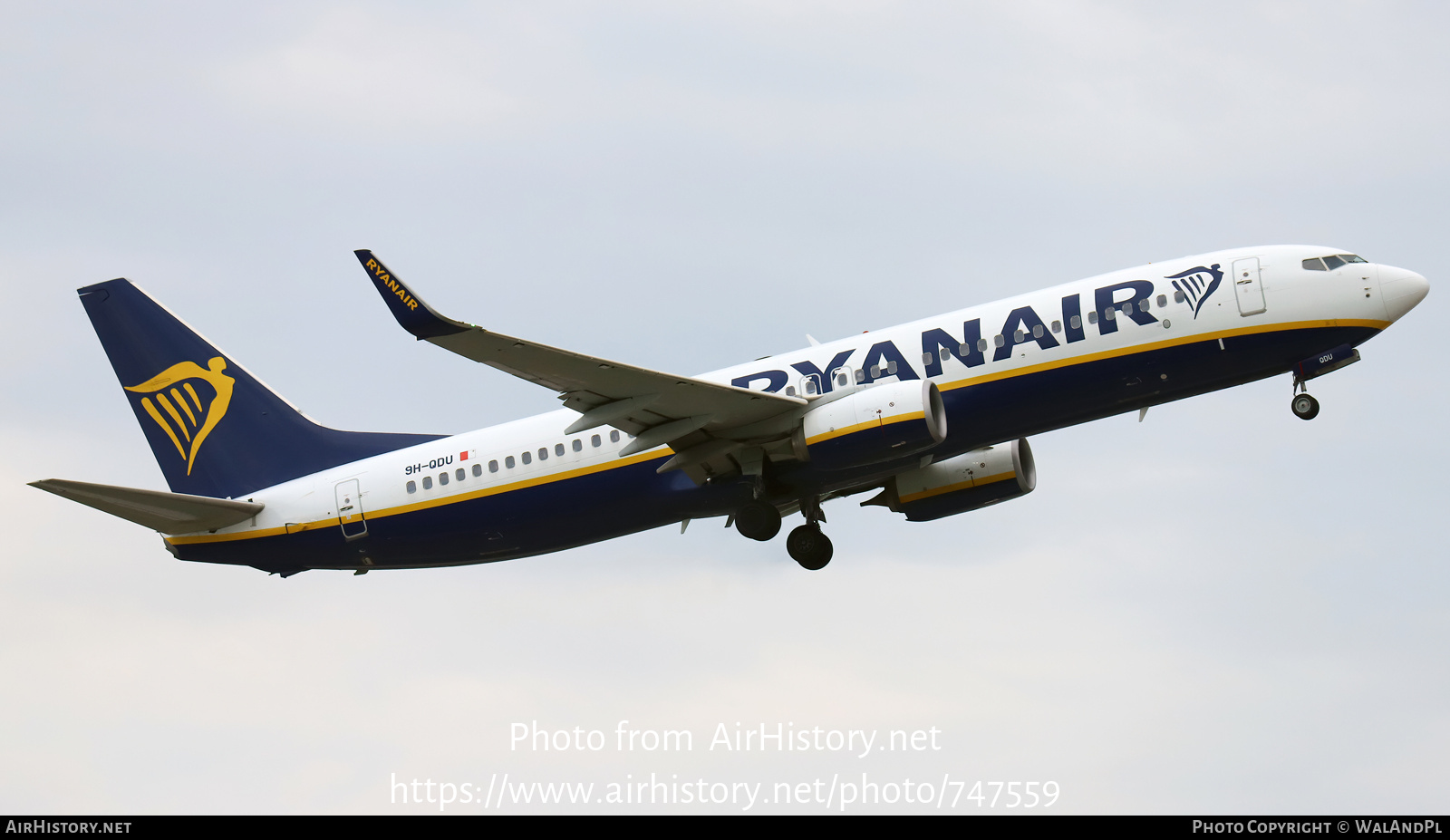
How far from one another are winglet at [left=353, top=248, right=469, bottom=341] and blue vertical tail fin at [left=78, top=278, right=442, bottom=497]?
10.9 metres

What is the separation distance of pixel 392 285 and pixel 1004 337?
42.9 ft

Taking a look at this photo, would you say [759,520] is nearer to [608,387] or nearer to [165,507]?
[608,387]

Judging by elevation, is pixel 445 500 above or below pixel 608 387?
below

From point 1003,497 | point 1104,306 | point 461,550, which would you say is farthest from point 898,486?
point 461,550

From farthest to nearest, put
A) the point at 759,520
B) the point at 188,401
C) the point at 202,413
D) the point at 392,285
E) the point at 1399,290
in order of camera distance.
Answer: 1. the point at 188,401
2. the point at 202,413
3. the point at 759,520
4. the point at 1399,290
5. the point at 392,285

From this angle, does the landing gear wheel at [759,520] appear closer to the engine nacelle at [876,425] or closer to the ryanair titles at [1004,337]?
the engine nacelle at [876,425]

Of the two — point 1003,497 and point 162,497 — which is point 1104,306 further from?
point 162,497

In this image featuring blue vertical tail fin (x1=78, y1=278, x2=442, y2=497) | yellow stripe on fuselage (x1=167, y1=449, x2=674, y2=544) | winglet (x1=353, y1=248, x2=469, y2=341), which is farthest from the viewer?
blue vertical tail fin (x1=78, y1=278, x2=442, y2=497)

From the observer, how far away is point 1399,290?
30.0 m

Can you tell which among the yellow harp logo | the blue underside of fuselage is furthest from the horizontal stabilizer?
the yellow harp logo


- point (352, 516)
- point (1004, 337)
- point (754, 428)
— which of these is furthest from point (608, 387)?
point (352, 516)

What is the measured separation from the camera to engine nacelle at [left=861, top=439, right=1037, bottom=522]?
36.0 metres

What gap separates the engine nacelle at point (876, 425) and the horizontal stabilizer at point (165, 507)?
14.6 m

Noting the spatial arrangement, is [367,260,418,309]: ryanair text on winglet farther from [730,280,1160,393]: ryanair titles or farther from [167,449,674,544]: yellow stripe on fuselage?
[730,280,1160,393]: ryanair titles
